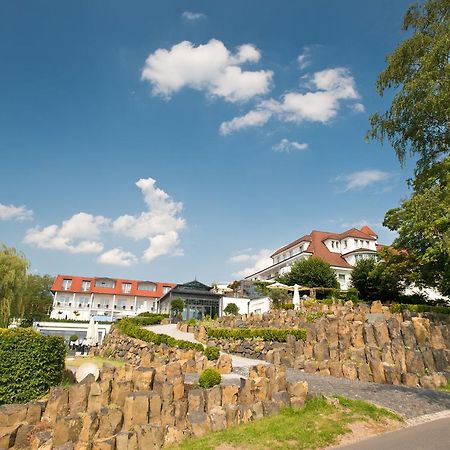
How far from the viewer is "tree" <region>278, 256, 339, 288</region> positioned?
128 ft

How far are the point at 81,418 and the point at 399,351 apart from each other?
40.5 feet

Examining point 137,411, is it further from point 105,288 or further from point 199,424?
point 105,288

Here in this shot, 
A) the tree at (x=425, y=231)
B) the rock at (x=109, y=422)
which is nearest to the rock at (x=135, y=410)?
the rock at (x=109, y=422)

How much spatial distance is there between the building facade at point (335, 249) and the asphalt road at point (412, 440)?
38.1m

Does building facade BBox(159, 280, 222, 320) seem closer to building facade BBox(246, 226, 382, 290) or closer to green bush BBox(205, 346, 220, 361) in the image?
building facade BBox(246, 226, 382, 290)

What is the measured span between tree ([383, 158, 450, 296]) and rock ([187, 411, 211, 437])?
39.7 feet

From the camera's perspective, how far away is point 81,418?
941 cm

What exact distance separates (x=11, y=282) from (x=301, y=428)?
93.0 ft

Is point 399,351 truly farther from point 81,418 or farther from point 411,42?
point 411,42

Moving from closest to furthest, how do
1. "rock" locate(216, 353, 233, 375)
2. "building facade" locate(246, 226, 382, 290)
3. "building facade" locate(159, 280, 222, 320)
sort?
"rock" locate(216, 353, 233, 375) → "building facade" locate(159, 280, 222, 320) → "building facade" locate(246, 226, 382, 290)

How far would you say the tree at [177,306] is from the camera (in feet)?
127

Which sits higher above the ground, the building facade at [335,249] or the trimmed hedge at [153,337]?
the building facade at [335,249]

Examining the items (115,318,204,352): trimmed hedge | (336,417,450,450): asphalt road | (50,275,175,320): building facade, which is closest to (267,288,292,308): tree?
(115,318,204,352): trimmed hedge

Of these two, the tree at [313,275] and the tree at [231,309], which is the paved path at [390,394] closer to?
the tree at [231,309]
